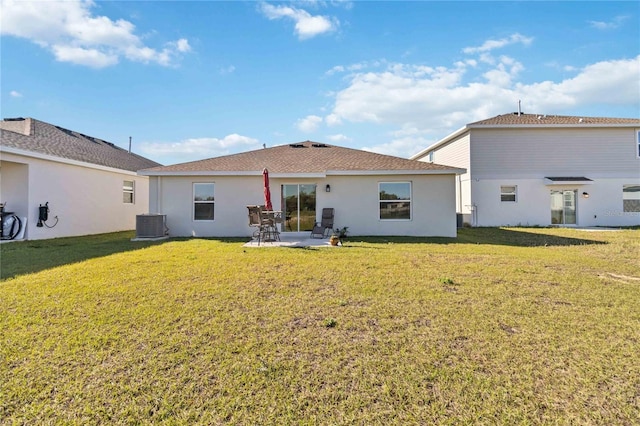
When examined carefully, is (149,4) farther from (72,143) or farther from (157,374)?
(157,374)

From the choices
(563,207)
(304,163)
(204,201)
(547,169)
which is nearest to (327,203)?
(304,163)

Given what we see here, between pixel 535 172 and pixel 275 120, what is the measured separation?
49.1ft

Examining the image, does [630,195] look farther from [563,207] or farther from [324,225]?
[324,225]

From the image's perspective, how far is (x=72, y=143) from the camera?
14.8 meters

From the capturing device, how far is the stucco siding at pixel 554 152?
56.1ft

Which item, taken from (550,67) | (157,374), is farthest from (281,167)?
(550,67)

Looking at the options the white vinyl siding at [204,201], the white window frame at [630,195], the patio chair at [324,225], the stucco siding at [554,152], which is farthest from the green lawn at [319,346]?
the white window frame at [630,195]

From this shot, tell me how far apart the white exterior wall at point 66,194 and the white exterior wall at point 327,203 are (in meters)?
3.94

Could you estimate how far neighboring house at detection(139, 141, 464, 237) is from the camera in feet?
38.2

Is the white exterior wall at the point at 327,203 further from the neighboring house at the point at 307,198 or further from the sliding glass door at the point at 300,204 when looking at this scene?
the sliding glass door at the point at 300,204

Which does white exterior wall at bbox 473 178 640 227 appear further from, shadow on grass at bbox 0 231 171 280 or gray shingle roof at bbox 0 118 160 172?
gray shingle roof at bbox 0 118 160 172

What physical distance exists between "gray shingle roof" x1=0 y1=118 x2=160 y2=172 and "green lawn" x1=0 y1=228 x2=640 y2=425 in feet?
29.0

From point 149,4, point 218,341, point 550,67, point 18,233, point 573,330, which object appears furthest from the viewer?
point 550,67

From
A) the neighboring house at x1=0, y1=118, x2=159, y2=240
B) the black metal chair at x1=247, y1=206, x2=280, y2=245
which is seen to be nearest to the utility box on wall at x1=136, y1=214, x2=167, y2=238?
the black metal chair at x1=247, y1=206, x2=280, y2=245
